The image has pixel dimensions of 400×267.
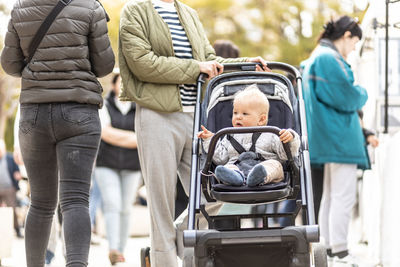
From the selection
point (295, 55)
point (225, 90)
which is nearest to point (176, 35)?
point (225, 90)

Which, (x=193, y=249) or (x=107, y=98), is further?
(x=107, y=98)

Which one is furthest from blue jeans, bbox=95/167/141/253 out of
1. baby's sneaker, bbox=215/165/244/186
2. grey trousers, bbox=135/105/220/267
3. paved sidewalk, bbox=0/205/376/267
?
baby's sneaker, bbox=215/165/244/186

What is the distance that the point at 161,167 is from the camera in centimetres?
523

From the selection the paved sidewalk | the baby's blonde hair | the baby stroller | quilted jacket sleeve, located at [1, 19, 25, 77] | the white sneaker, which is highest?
quilted jacket sleeve, located at [1, 19, 25, 77]

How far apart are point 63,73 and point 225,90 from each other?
103 centimetres

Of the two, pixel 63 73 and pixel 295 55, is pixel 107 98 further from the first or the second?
pixel 295 55

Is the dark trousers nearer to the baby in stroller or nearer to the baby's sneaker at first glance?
the baby in stroller

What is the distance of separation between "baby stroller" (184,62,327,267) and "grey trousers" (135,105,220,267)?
263mm

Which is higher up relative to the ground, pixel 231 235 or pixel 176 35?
pixel 176 35

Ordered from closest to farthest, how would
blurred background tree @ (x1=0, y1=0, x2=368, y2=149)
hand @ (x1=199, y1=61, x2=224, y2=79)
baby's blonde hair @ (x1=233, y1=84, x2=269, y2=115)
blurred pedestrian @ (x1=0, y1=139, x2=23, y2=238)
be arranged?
baby's blonde hair @ (x1=233, y1=84, x2=269, y2=115), hand @ (x1=199, y1=61, x2=224, y2=79), blurred pedestrian @ (x1=0, y1=139, x2=23, y2=238), blurred background tree @ (x1=0, y1=0, x2=368, y2=149)

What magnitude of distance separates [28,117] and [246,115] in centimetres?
130

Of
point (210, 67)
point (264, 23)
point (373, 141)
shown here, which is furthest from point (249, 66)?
point (264, 23)

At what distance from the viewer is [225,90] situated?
17.1 ft

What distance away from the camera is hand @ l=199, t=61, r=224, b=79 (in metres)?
5.23
